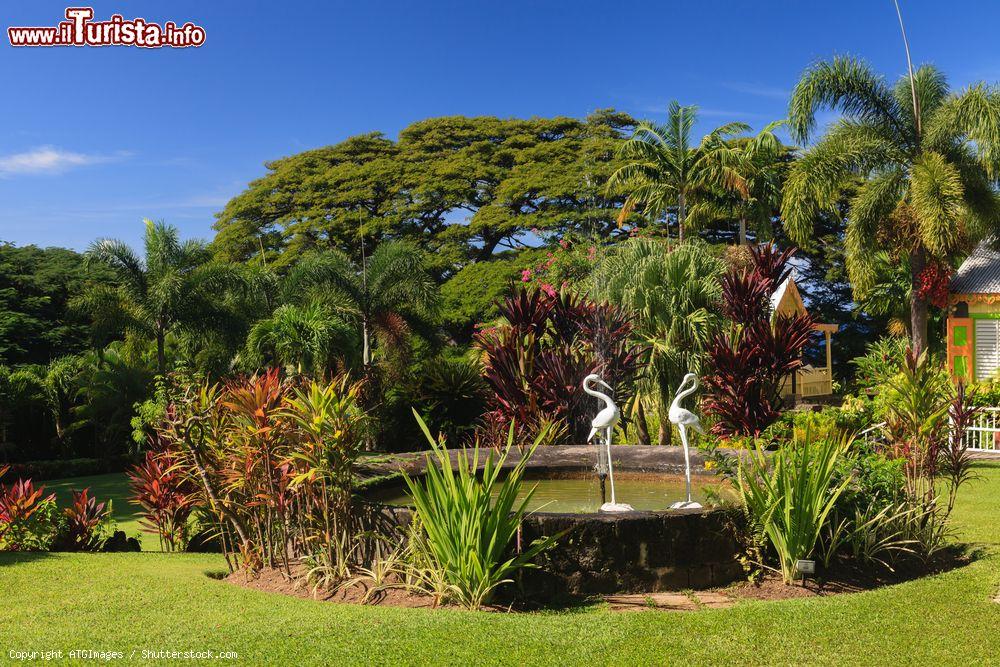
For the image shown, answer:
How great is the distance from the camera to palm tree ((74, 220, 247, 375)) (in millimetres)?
20016

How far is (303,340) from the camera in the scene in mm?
18344

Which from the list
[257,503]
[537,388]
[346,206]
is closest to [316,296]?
[537,388]

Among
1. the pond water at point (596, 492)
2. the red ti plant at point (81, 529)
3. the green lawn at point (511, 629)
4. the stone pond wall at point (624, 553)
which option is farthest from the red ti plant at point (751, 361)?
the red ti plant at point (81, 529)

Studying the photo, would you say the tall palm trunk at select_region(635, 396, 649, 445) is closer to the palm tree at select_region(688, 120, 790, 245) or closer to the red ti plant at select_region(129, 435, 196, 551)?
the red ti plant at select_region(129, 435, 196, 551)

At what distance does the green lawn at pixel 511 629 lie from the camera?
493cm

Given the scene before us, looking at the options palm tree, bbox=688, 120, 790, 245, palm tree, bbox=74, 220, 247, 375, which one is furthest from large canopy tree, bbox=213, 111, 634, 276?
palm tree, bbox=74, 220, 247, 375

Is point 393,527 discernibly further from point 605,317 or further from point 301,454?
point 605,317

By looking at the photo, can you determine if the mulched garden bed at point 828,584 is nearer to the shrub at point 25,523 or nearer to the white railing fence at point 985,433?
the shrub at point 25,523

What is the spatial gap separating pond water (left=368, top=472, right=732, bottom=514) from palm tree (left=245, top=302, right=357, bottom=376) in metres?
9.48

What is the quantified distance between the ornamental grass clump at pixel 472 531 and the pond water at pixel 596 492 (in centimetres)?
177

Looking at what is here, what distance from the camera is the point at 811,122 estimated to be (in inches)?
862

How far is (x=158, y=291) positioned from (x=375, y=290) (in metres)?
4.87

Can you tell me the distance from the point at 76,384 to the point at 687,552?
60.2ft

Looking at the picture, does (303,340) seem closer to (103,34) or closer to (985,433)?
(103,34)
